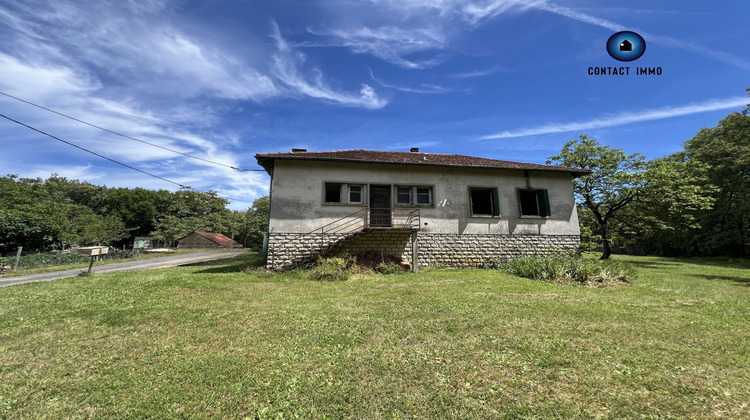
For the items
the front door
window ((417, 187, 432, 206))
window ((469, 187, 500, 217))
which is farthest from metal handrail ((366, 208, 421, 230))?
window ((469, 187, 500, 217))

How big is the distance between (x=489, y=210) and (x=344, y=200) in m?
7.08

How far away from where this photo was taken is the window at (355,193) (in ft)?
41.3

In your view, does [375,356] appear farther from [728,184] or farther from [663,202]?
[728,184]

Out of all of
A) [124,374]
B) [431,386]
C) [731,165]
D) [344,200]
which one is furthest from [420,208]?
[731,165]

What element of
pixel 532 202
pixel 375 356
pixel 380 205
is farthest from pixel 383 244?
pixel 375 356

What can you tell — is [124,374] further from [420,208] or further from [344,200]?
[420,208]

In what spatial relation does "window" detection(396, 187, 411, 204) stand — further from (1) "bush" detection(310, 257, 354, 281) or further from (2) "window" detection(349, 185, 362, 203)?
(1) "bush" detection(310, 257, 354, 281)

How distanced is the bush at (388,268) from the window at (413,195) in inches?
113

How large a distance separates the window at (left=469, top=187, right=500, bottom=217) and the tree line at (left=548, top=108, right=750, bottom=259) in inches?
254

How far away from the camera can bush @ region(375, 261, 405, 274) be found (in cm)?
1147

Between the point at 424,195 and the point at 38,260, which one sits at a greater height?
the point at 424,195

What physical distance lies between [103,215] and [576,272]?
6428 centimetres

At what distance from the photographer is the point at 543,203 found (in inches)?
525

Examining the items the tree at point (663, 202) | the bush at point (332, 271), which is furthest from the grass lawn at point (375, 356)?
the tree at point (663, 202)
